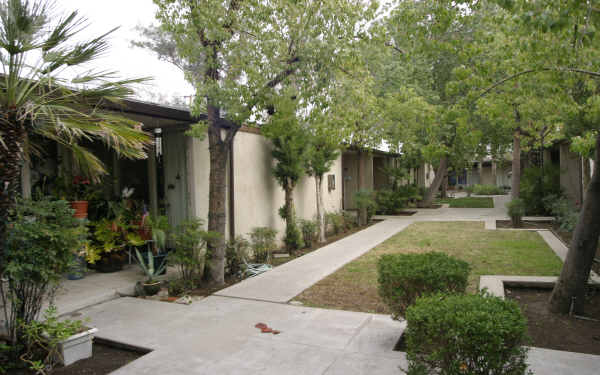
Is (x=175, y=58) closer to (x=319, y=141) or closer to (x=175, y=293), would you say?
(x=319, y=141)

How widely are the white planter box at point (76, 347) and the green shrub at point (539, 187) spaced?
49.9ft

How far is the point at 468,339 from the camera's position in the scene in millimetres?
2652

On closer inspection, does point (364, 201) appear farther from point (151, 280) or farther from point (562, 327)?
point (562, 327)

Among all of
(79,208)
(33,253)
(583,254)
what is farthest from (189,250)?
(583,254)

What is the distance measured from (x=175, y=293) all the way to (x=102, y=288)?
1085mm

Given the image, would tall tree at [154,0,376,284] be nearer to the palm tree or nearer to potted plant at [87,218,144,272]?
the palm tree

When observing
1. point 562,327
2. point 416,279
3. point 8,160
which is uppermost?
point 8,160

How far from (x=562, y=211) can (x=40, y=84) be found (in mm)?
13706

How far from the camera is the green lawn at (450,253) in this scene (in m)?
5.85

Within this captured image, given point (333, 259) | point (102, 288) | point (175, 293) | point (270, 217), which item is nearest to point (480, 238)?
point (333, 259)

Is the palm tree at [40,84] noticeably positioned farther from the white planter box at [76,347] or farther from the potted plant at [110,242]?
the potted plant at [110,242]

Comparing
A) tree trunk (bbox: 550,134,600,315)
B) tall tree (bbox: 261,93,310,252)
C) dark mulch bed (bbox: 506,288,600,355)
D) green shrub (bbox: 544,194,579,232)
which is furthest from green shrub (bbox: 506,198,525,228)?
tree trunk (bbox: 550,134,600,315)

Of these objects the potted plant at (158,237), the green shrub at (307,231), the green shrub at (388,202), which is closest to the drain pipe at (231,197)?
the potted plant at (158,237)

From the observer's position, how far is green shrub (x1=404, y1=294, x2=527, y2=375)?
2639mm
